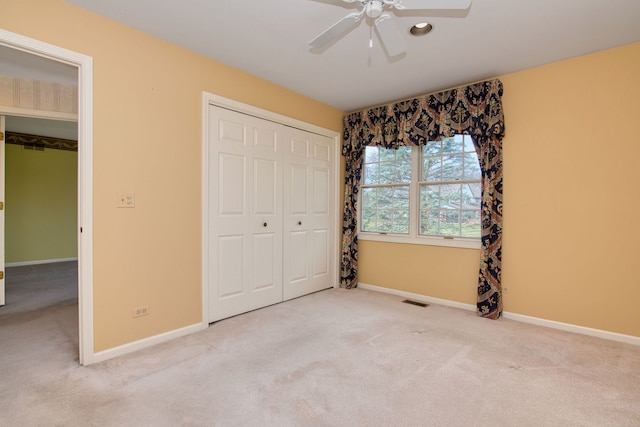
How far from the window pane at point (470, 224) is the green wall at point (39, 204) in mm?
7540

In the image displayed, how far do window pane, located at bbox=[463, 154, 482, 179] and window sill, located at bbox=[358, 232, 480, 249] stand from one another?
73 centimetres

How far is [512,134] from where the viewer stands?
3164mm

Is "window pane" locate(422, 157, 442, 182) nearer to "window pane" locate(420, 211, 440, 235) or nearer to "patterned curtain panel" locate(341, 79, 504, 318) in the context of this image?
"patterned curtain panel" locate(341, 79, 504, 318)

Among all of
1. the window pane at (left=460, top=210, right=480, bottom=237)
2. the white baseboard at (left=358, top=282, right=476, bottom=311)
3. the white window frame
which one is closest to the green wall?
the white baseboard at (left=358, top=282, right=476, bottom=311)

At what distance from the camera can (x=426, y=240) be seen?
3770mm

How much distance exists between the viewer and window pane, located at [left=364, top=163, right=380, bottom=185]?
4.30 metres

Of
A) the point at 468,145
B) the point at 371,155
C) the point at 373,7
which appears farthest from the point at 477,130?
the point at 373,7

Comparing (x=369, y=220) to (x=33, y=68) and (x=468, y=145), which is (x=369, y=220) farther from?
(x=33, y=68)

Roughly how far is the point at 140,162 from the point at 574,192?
3.90 m

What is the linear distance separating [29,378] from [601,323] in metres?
4.53

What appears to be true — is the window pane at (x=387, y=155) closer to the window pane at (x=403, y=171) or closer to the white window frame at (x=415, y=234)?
the window pane at (x=403, y=171)

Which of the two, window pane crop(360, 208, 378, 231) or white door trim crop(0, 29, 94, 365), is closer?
white door trim crop(0, 29, 94, 365)

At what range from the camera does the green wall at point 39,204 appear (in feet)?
18.8

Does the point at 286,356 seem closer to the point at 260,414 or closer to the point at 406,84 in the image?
the point at 260,414
